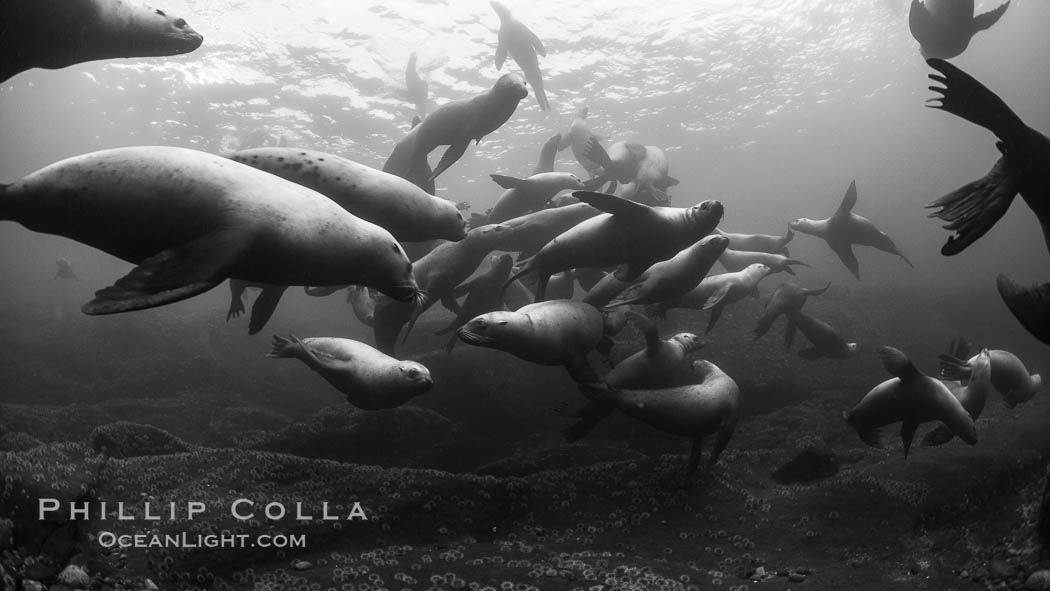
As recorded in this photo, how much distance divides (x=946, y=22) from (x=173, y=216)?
9.95 meters

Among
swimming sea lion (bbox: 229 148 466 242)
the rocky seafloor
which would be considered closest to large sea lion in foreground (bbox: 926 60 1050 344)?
the rocky seafloor

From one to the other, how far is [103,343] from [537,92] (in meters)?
15.5

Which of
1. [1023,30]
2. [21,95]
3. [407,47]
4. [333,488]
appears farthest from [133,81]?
[1023,30]

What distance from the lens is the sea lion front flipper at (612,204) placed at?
198 inches

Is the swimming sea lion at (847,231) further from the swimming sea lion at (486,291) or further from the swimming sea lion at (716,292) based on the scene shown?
the swimming sea lion at (486,291)

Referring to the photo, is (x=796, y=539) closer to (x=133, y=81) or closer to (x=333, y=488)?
(x=333, y=488)

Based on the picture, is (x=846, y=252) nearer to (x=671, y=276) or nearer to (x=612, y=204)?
(x=671, y=276)

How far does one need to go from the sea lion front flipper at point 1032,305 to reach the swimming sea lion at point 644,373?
9.93ft

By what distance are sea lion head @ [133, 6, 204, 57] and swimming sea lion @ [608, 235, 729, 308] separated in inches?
180

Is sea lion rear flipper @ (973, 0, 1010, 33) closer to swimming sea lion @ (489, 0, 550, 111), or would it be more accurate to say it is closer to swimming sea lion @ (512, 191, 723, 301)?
swimming sea lion @ (512, 191, 723, 301)

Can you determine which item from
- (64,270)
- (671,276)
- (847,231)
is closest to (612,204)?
(671,276)

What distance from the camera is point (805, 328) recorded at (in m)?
9.81

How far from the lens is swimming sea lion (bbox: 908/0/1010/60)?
7465 millimetres

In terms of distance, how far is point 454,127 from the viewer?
7.39 metres
